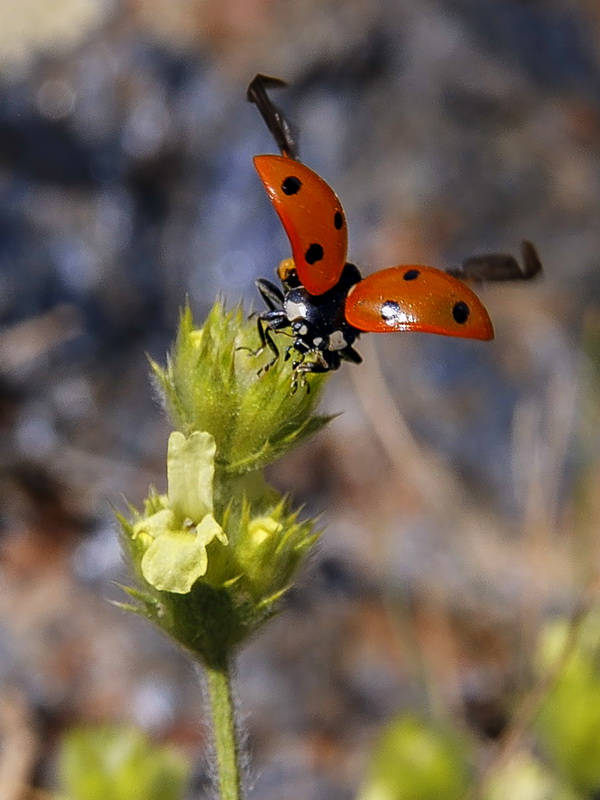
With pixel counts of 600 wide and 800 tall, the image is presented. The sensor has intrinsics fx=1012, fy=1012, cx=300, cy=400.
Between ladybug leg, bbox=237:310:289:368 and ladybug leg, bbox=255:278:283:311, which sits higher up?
ladybug leg, bbox=255:278:283:311

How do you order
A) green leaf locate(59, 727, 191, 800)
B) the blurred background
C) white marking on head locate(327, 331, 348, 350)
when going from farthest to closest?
1. the blurred background
2. green leaf locate(59, 727, 191, 800)
3. white marking on head locate(327, 331, 348, 350)

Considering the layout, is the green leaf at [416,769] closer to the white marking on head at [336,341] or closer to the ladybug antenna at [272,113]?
the white marking on head at [336,341]

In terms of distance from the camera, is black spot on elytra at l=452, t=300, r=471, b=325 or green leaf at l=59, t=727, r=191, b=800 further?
green leaf at l=59, t=727, r=191, b=800

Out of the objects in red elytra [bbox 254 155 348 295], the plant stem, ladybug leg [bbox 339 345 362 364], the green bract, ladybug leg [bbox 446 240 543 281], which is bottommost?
the plant stem

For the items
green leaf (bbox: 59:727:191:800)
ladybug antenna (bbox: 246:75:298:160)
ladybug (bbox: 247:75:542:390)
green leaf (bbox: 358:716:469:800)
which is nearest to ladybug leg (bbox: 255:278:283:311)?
ladybug (bbox: 247:75:542:390)

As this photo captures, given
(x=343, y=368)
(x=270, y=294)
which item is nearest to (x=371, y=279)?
(x=270, y=294)

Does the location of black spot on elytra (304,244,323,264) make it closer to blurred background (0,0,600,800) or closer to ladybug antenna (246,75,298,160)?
ladybug antenna (246,75,298,160)

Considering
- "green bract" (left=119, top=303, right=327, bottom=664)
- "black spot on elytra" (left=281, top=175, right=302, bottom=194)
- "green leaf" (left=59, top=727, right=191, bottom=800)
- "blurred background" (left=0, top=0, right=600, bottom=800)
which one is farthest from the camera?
"blurred background" (left=0, top=0, right=600, bottom=800)

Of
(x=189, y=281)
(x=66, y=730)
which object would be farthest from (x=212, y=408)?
(x=189, y=281)
